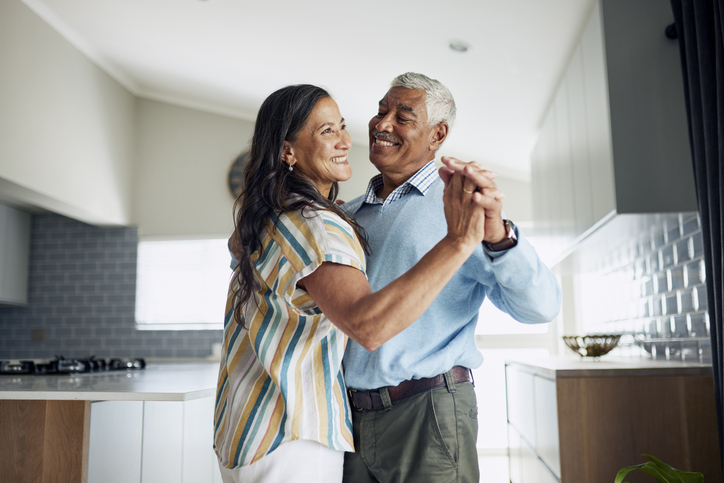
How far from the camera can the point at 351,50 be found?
3.53m

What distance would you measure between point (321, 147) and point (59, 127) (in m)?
3.56

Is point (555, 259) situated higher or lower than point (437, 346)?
higher

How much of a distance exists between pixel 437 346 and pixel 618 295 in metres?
2.69

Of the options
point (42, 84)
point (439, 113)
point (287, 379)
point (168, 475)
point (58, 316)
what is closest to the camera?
point (287, 379)

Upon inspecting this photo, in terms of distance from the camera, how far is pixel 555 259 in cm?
381

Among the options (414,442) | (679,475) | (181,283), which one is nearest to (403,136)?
(414,442)

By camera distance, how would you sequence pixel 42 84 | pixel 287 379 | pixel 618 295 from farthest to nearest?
pixel 42 84
pixel 618 295
pixel 287 379

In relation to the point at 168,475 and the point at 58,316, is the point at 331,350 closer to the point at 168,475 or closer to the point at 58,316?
the point at 168,475

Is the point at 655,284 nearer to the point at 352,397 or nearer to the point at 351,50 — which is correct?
the point at 351,50

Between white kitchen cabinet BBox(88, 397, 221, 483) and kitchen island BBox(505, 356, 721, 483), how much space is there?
4.54 feet

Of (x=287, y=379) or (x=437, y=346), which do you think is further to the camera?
(x=437, y=346)

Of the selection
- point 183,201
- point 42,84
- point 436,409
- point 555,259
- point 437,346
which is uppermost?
point 42,84

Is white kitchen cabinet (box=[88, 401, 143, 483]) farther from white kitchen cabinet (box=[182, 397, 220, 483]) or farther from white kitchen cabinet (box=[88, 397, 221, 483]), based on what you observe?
white kitchen cabinet (box=[182, 397, 220, 483])

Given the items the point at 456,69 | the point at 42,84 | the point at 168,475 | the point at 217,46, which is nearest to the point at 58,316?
the point at 42,84
